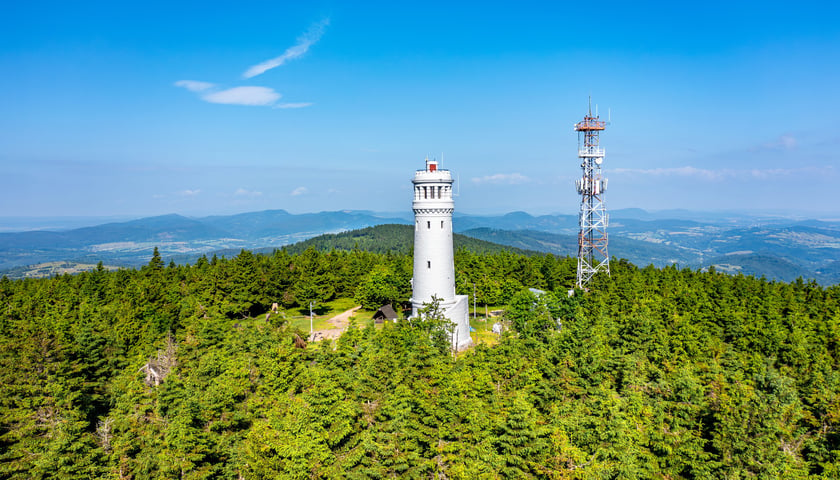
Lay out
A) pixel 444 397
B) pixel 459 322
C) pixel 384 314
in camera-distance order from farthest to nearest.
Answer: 1. pixel 384 314
2. pixel 459 322
3. pixel 444 397

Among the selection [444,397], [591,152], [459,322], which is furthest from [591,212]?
[444,397]

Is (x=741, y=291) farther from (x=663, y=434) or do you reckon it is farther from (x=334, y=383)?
(x=334, y=383)

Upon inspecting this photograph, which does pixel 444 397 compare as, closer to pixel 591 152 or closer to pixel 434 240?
pixel 434 240

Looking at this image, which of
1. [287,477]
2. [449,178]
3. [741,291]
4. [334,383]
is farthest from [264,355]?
[741,291]

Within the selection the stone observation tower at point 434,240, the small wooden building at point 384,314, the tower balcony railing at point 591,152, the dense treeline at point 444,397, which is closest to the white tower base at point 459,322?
the stone observation tower at point 434,240

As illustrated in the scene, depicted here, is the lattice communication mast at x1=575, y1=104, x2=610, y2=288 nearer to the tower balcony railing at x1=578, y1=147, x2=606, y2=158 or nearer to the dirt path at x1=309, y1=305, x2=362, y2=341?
the tower balcony railing at x1=578, y1=147, x2=606, y2=158

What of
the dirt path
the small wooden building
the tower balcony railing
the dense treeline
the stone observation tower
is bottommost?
the dirt path

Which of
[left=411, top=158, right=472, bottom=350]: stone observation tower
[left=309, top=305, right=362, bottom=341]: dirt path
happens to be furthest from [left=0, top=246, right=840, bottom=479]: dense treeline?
[left=309, top=305, right=362, bottom=341]: dirt path
